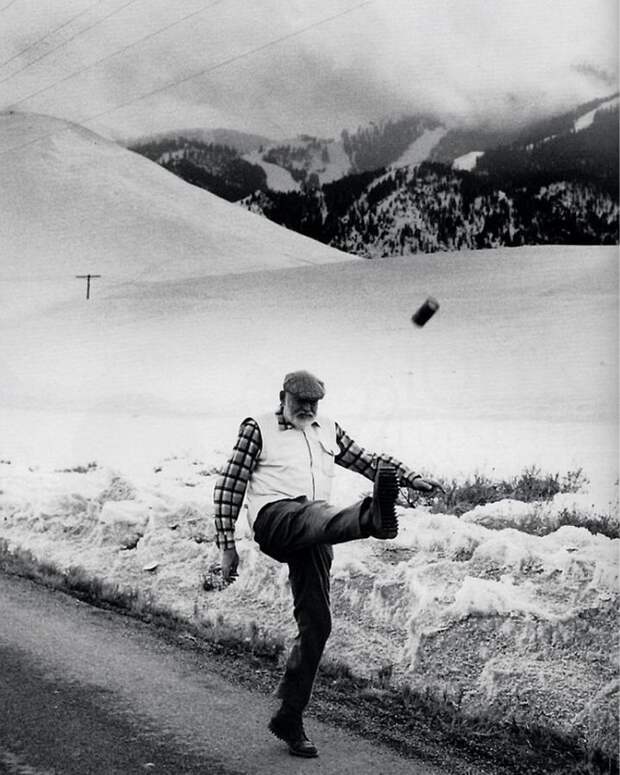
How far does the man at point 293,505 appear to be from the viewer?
13.9 ft

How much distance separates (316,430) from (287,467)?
250mm

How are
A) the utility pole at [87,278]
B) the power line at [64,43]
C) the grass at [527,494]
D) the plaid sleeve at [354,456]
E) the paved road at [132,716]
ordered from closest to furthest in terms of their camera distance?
the paved road at [132,716], the plaid sleeve at [354,456], the grass at [527,494], the power line at [64,43], the utility pole at [87,278]

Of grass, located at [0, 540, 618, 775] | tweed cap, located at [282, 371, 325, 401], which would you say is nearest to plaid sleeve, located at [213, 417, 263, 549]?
tweed cap, located at [282, 371, 325, 401]

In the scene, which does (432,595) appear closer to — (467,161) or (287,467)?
(287,467)

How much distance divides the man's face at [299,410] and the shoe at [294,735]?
1292 mm

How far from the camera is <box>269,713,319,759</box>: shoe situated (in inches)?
167

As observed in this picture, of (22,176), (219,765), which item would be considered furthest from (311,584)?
(22,176)

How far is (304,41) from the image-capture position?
685 centimetres

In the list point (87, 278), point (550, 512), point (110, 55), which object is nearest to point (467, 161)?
point (550, 512)

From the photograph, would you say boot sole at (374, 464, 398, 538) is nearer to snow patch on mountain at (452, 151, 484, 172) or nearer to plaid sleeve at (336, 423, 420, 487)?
plaid sleeve at (336, 423, 420, 487)

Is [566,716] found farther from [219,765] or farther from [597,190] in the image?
[597,190]

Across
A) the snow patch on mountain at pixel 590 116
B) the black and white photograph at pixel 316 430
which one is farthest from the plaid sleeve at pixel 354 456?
the snow patch on mountain at pixel 590 116

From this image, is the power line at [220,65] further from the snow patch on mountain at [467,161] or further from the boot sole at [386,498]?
the boot sole at [386,498]

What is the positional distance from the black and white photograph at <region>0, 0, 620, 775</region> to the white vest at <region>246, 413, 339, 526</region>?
14 mm
